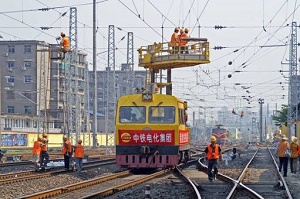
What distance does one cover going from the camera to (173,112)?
25703mm

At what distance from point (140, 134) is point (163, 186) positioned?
471cm

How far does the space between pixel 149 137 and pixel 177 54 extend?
29.6ft

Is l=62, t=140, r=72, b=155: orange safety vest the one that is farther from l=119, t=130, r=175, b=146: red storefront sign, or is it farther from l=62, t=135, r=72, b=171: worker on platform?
l=119, t=130, r=175, b=146: red storefront sign

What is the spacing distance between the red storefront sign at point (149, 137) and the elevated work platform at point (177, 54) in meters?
8.49

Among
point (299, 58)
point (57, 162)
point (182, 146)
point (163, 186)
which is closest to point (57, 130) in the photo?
point (299, 58)

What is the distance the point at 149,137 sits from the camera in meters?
25.3

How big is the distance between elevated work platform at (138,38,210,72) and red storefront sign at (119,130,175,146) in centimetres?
849

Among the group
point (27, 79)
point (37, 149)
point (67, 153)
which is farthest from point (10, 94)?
point (37, 149)

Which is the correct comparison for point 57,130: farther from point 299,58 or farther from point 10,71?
point 299,58

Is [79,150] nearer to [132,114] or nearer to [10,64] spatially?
[132,114]

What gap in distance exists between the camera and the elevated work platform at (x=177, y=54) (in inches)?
1312

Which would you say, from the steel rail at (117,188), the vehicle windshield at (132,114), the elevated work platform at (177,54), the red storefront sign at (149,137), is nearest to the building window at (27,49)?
the elevated work platform at (177,54)

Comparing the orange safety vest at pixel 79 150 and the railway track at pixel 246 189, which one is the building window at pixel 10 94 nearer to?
the orange safety vest at pixel 79 150

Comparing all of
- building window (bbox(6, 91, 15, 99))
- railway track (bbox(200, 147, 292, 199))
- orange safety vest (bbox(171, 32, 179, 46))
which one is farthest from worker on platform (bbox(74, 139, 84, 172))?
building window (bbox(6, 91, 15, 99))
